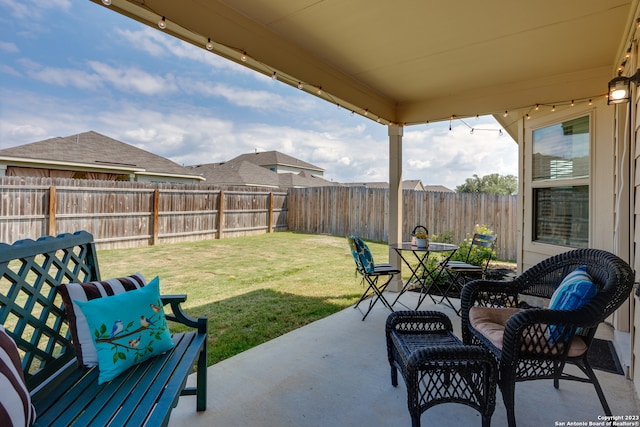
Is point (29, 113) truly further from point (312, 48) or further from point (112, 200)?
point (312, 48)

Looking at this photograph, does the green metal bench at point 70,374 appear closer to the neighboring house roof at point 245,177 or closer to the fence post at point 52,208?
the fence post at point 52,208

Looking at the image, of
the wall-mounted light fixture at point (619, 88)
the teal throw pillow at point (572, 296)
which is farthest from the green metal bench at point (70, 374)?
the wall-mounted light fixture at point (619, 88)

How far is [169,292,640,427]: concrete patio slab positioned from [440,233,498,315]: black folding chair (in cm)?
157

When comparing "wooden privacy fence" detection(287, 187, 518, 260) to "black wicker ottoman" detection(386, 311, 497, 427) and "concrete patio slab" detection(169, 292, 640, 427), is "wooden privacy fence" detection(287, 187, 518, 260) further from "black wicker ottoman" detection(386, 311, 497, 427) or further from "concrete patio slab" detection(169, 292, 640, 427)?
"black wicker ottoman" detection(386, 311, 497, 427)

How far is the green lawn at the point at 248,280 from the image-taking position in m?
3.19

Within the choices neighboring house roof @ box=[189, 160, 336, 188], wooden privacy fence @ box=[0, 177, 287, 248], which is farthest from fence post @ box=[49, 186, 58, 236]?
neighboring house roof @ box=[189, 160, 336, 188]

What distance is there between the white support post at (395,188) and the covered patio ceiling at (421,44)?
59 cm

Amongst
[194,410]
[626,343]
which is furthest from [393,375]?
[626,343]

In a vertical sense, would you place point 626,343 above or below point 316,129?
below

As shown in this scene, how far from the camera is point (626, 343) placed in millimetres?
2570

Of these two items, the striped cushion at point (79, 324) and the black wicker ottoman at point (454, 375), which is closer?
the striped cushion at point (79, 324)

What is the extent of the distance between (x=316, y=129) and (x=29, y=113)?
12046 millimetres

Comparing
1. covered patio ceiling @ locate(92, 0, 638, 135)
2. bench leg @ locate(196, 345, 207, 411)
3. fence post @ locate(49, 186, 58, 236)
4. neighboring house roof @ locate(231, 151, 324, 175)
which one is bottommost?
Result: bench leg @ locate(196, 345, 207, 411)

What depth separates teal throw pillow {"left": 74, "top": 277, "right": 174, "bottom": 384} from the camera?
1.38 m
